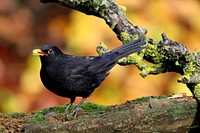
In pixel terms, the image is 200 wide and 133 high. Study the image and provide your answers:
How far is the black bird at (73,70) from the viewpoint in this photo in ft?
17.6

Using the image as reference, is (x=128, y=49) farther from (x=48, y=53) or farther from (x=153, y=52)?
(x=48, y=53)

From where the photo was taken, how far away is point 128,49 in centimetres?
520

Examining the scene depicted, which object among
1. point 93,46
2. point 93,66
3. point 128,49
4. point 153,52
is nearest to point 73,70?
point 93,66

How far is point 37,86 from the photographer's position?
7.38m

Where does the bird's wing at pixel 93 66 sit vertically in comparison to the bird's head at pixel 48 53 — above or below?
below

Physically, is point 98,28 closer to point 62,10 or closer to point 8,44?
point 62,10

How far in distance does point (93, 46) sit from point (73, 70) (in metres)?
1.71

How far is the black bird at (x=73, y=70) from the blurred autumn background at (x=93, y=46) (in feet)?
5.27

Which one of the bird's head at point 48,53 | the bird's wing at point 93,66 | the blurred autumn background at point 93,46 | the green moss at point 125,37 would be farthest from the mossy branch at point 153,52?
the blurred autumn background at point 93,46

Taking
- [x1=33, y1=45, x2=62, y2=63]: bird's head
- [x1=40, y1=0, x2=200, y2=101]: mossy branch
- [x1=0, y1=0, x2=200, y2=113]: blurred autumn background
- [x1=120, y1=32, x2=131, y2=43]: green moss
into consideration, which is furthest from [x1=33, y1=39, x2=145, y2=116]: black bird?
[x1=0, y1=0, x2=200, y2=113]: blurred autumn background

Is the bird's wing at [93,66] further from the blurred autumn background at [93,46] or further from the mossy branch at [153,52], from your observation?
the blurred autumn background at [93,46]

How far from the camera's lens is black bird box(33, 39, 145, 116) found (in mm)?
5363

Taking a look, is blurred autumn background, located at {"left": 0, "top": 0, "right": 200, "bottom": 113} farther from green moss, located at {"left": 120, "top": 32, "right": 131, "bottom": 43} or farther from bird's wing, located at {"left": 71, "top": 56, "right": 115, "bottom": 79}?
green moss, located at {"left": 120, "top": 32, "right": 131, "bottom": 43}

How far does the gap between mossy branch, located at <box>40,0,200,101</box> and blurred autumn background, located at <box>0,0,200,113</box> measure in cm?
212
